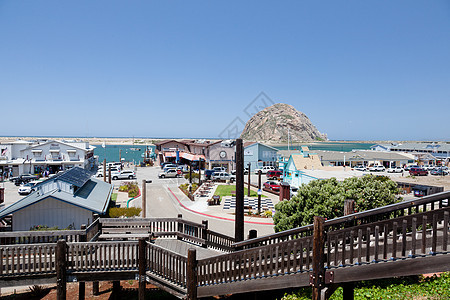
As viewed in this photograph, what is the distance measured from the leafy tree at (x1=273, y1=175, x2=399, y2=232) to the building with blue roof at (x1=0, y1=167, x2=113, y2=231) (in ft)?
35.8

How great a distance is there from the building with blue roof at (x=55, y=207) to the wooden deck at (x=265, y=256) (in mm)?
5089

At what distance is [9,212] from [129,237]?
7.88 metres

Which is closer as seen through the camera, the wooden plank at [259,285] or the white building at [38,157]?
the wooden plank at [259,285]

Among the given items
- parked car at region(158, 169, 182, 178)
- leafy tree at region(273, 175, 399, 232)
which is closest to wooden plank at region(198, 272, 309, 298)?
leafy tree at region(273, 175, 399, 232)

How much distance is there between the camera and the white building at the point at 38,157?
4684 centimetres

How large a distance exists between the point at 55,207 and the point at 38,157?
40.2 meters

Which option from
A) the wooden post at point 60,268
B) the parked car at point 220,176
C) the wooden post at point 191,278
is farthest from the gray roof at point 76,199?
the parked car at point 220,176

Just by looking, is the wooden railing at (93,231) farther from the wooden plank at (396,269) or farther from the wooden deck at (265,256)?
the wooden plank at (396,269)

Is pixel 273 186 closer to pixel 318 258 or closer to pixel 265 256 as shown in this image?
pixel 265 256

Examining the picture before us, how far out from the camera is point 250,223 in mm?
22234

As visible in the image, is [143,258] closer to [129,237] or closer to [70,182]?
[129,237]

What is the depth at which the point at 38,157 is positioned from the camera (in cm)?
4878

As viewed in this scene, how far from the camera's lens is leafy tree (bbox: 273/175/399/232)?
1186 centimetres

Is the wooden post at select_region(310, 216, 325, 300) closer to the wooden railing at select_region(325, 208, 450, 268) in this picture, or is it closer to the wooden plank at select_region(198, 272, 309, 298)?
the wooden railing at select_region(325, 208, 450, 268)
